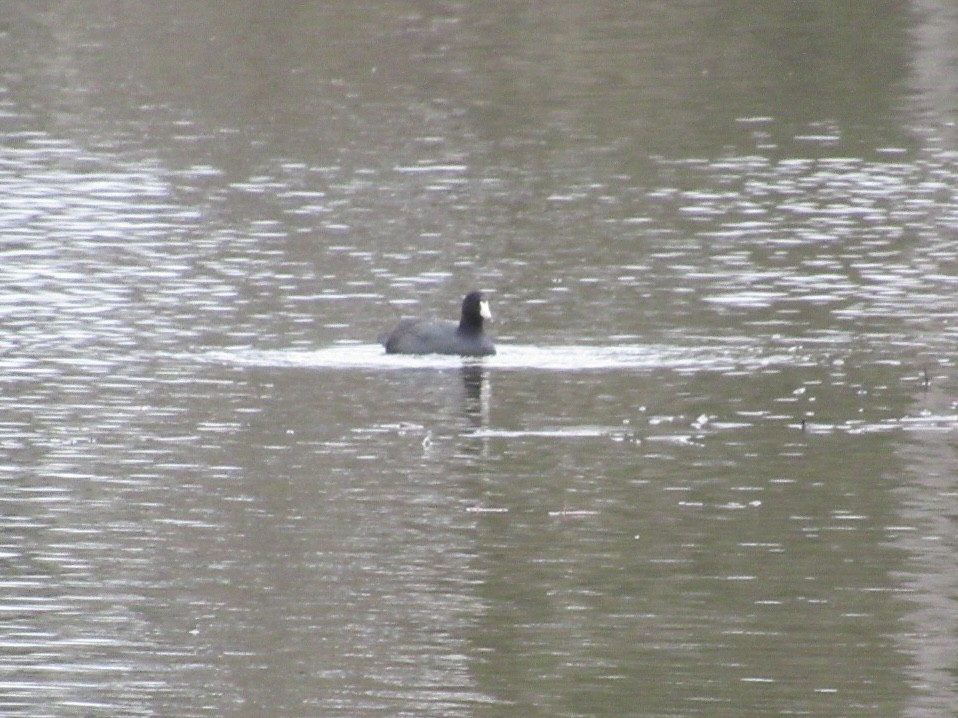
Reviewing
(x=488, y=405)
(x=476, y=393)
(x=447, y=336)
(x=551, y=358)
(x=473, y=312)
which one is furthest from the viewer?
(x=447, y=336)

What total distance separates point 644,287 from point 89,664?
14.2 m

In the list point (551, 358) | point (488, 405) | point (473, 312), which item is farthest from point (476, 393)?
point (473, 312)

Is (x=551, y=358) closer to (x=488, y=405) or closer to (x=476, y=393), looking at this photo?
(x=476, y=393)

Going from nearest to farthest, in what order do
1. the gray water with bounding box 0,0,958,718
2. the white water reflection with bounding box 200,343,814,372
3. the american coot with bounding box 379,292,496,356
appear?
the gray water with bounding box 0,0,958,718, the white water reflection with bounding box 200,343,814,372, the american coot with bounding box 379,292,496,356

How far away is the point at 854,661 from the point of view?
12977 mm

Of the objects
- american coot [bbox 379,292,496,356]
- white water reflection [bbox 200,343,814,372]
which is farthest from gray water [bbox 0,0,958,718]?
american coot [bbox 379,292,496,356]

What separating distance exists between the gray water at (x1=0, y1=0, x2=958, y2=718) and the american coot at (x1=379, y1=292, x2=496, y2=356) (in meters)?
0.22

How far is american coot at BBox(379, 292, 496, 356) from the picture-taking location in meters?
23.3

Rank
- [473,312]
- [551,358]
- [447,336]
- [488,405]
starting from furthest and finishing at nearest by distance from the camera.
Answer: [447,336]
[473,312]
[551,358]
[488,405]

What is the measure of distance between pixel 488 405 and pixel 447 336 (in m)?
2.60

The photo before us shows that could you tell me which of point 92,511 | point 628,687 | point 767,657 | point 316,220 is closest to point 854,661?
point 767,657

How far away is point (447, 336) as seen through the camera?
2348cm

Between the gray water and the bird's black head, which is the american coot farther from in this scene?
the gray water

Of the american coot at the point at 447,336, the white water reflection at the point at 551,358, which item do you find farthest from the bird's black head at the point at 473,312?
the white water reflection at the point at 551,358
